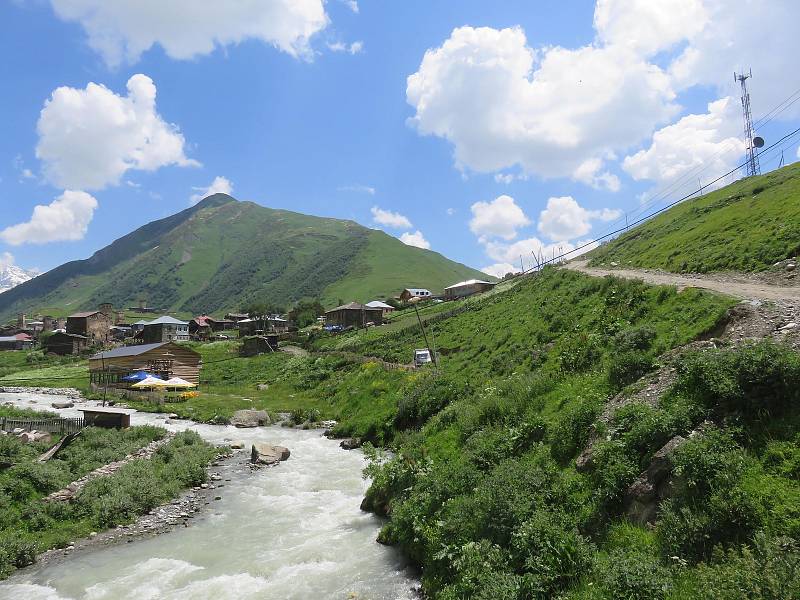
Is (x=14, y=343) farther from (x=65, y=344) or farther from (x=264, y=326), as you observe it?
(x=264, y=326)

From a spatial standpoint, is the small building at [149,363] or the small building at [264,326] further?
the small building at [264,326]

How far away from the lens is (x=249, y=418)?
139 ft

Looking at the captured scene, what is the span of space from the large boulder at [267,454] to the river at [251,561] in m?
5.13

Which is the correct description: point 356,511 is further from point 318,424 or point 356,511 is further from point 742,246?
point 742,246

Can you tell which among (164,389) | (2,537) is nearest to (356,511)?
(2,537)

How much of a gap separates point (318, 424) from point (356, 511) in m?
21.2

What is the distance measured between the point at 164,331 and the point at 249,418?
10189 centimetres

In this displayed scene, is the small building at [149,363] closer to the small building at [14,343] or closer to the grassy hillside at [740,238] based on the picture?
the grassy hillside at [740,238]

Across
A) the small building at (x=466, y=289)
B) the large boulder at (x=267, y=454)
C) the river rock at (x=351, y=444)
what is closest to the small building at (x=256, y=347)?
the small building at (x=466, y=289)

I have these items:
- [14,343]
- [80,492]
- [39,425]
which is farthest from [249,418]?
[14,343]

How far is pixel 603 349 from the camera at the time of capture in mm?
20219

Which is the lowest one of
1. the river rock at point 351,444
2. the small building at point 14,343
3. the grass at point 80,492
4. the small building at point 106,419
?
the river rock at point 351,444

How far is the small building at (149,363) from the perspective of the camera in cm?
6469

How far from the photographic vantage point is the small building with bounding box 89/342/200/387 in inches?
2547
